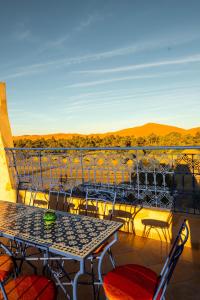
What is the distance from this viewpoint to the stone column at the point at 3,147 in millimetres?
4750

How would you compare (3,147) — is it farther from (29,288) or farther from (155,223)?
(29,288)

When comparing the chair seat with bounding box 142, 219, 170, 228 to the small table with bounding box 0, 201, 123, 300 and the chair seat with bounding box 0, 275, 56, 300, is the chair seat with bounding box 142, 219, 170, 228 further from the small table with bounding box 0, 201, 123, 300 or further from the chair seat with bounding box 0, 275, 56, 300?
the chair seat with bounding box 0, 275, 56, 300

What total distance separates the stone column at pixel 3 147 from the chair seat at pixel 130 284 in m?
3.67

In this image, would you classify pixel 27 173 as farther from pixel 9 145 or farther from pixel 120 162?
pixel 120 162

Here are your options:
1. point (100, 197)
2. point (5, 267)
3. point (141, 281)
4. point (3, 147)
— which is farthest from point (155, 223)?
point (3, 147)

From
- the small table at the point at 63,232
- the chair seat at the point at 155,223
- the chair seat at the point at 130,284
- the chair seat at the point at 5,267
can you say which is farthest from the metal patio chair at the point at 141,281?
the chair seat at the point at 155,223

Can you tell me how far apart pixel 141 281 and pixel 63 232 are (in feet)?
2.27

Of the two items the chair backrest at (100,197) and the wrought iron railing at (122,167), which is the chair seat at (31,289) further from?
the wrought iron railing at (122,167)

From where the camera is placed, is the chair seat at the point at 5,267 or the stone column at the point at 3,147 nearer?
the chair seat at the point at 5,267

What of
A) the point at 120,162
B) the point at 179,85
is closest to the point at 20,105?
the point at 179,85

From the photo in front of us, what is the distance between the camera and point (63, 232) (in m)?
1.79

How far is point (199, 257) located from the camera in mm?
2643

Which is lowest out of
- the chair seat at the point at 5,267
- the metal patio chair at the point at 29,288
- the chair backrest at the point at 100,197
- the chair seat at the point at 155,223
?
the chair seat at the point at 155,223

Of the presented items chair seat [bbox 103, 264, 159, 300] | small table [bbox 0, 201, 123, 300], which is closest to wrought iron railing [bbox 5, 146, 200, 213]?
small table [bbox 0, 201, 123, 300]
